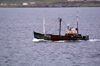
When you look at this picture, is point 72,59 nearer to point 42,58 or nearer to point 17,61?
point 42,58

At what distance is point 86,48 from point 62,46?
24.3 feet

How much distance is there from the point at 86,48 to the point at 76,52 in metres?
6.91

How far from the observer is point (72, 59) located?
62438 millimetres

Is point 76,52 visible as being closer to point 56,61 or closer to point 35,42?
point 56,61

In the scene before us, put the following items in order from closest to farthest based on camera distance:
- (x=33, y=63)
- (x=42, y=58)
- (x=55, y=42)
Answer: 1. (x=33, y=63)
2. (x=42, y=58)
3. (x=55, y=42)

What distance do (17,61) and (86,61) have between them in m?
16.3

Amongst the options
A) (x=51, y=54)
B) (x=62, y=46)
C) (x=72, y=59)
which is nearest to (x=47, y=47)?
(x=62, y=46)

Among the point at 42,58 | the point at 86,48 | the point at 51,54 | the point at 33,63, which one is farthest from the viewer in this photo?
the point at 86,48

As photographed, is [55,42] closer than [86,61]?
No

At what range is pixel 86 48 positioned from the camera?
76.4 m

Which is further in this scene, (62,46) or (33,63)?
(62,46)

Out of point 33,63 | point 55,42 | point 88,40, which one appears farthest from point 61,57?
point 88,40

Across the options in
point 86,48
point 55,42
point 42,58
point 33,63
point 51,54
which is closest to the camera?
point 33,63

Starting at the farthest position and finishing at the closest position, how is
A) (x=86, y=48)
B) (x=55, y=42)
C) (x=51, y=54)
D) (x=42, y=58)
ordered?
(x=55, y=42), (x=86, y=48), (x=51, y=54), (x=42, y=58)
